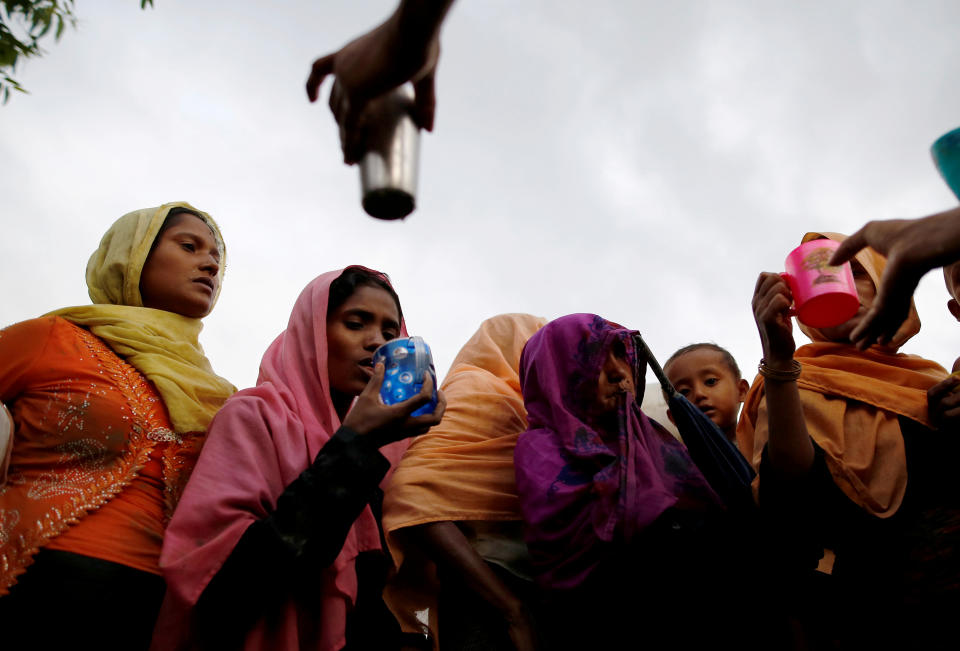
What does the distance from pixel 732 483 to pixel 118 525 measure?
2.09m

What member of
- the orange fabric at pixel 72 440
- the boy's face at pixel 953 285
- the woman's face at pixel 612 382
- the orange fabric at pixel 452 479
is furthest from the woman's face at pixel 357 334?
the boy's face at pixel 953 285

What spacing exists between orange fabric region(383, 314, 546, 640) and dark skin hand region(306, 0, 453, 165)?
4.40 ft

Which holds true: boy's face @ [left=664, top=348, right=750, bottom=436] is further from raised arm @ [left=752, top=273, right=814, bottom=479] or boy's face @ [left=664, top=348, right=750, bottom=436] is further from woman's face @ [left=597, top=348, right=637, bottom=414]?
raised arm @ [left=752, top=273, right=814, bottom=479]

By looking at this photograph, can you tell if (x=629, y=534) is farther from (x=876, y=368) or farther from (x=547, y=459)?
(x=876, y=368)

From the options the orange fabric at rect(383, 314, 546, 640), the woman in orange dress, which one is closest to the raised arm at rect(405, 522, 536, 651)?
the orange fabric at rect(383, 314, 546, 640)

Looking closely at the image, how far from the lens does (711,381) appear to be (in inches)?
141

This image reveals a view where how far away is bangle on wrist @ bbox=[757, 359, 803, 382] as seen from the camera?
89.6 inches

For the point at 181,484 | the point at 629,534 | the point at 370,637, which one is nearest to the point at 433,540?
the point at 370,637

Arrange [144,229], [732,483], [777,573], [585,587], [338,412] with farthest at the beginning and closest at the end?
[144,229]
[338,412]
[732,483]
[777,573]
[585,587]

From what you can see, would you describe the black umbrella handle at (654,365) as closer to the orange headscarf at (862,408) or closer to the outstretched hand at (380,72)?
the orange headscarf at (862,408)

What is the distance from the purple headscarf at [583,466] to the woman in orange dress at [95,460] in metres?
1.22

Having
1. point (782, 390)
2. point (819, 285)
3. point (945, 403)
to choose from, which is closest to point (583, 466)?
point (782, 390)

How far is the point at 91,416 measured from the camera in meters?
2.16

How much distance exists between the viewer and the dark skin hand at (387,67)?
4.76 ft
